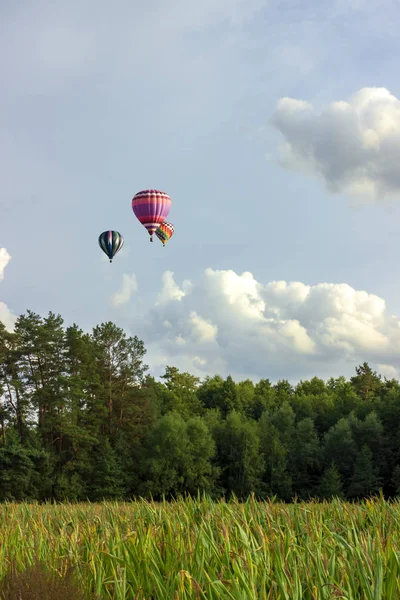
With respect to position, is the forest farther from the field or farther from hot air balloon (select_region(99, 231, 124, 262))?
the field

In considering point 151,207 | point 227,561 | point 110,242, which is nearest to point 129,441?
point 110,242

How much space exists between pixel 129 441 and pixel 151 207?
26204 mm

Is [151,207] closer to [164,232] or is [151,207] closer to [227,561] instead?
[164,232]

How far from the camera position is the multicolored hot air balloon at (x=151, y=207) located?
4744 cm

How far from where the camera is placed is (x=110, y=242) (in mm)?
53562

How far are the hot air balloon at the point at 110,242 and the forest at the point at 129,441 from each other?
10.6 metres

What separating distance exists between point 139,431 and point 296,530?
A: 184 feet

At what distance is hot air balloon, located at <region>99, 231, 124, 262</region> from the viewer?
53.4 meters

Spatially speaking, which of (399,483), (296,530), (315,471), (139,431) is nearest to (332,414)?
(315,471)

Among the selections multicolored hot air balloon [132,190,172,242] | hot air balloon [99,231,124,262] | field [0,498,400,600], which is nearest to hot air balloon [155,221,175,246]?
hot air balloon [99,231,124,262]

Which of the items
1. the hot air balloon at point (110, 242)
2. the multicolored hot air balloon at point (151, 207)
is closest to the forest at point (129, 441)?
the hot air balloon at point (110, 242)

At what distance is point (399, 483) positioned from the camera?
6131 centimetres

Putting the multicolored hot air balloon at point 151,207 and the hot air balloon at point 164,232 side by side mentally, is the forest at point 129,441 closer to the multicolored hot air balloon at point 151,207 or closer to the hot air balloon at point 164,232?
the hot air balloon at point 164,232

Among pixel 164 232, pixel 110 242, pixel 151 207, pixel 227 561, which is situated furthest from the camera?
pixel 164 232
